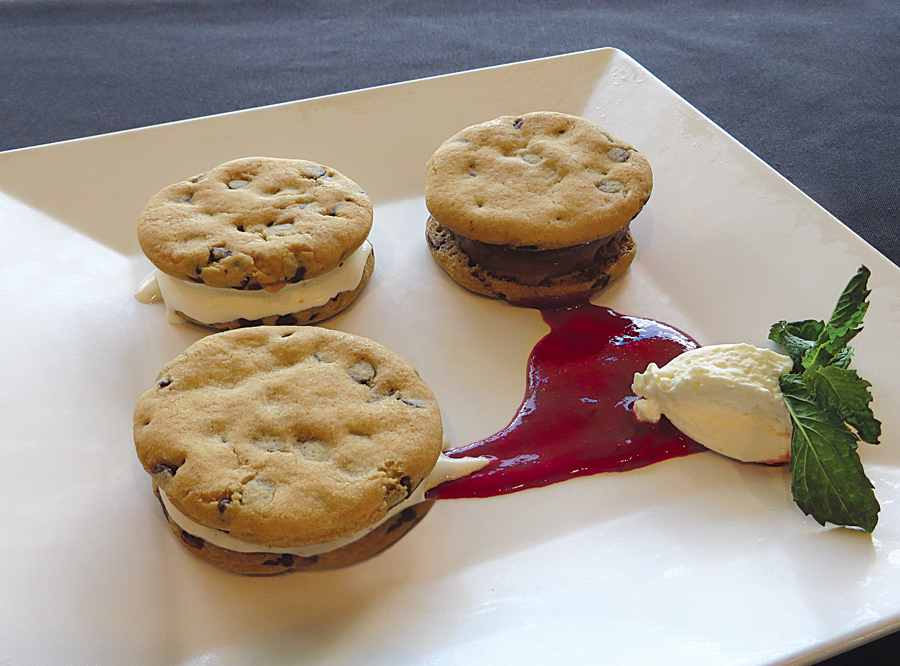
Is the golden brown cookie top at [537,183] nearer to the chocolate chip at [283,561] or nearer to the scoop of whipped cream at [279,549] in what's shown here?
A: the scoop of whipped cream at [279,549]

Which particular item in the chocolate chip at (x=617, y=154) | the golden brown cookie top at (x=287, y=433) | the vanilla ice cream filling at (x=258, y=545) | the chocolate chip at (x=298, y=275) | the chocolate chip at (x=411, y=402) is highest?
the chocolate chip at (x=617, y=154)

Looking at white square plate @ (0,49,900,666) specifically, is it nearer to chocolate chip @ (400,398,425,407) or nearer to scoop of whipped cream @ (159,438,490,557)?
scoop of whipped cream @ (159,438,490,557)

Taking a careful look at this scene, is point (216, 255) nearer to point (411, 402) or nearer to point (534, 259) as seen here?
point (411, 402)

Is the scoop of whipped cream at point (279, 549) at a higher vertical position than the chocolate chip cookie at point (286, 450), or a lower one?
lower

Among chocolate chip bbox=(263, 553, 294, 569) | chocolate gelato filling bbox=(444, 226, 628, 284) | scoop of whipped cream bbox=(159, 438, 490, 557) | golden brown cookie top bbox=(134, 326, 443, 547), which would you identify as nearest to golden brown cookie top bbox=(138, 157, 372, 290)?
golden brown cookie top bbox=(134, 326, 443, 547)

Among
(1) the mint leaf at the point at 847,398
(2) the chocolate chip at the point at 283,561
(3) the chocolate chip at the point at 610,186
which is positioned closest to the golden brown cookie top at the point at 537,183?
(3) the chocolate chip at the point at 610,186

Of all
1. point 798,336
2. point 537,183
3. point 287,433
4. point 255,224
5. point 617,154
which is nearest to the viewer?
point 287,433

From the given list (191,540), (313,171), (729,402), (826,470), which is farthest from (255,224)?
(826,470)
